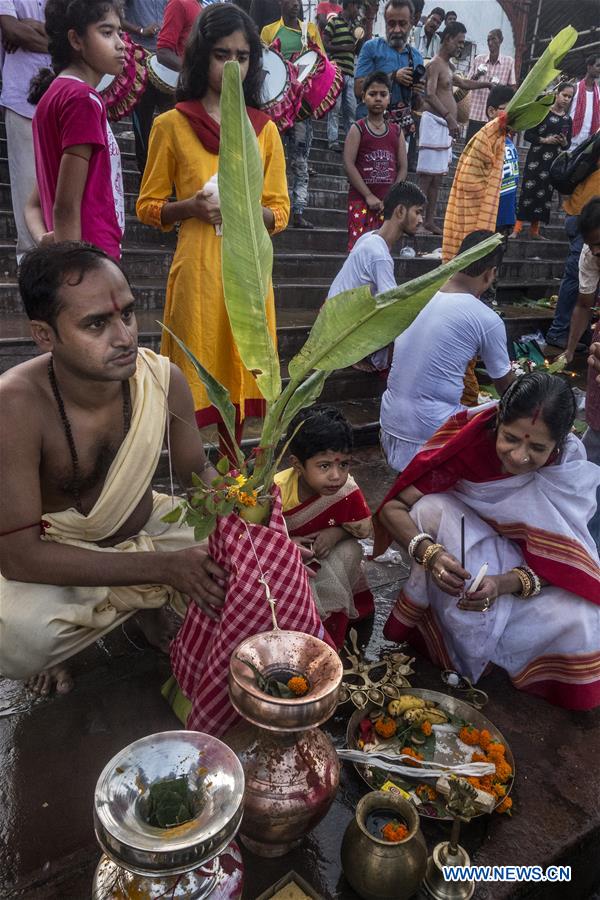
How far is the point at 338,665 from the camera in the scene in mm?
1546

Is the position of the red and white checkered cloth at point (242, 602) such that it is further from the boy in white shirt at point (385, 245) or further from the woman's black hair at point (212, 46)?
the boy in white shirt at point (385, 245)

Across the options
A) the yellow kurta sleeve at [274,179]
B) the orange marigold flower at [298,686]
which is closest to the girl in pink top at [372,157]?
the yellow kurta sleeve at [274,179]

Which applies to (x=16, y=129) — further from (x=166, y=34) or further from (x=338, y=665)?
(x=338, y=665)

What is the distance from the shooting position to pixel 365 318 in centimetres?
170

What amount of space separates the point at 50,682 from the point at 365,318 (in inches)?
69.3

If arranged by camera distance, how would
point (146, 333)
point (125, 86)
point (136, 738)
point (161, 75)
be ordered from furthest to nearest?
1. point (161, 75)
2. point (146, 333)
3. point (125, 86)
4. point (136, 738)

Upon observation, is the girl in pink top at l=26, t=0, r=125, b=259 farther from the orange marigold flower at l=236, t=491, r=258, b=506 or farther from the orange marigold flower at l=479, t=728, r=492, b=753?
the orange marigold flower at l=479, t=728, r=492, b=753

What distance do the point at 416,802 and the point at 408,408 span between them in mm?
2367

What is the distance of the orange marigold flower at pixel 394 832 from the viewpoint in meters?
1.56

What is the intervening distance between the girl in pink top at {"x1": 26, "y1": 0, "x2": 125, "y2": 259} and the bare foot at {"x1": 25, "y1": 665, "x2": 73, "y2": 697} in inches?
69.5

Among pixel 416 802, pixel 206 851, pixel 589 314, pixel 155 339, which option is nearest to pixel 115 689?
pixel 416 802

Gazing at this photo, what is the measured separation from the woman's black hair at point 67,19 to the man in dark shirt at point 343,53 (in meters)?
6.10

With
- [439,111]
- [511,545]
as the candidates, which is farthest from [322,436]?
[439,111]

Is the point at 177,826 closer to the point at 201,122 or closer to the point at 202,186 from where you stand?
the point at 202,186
